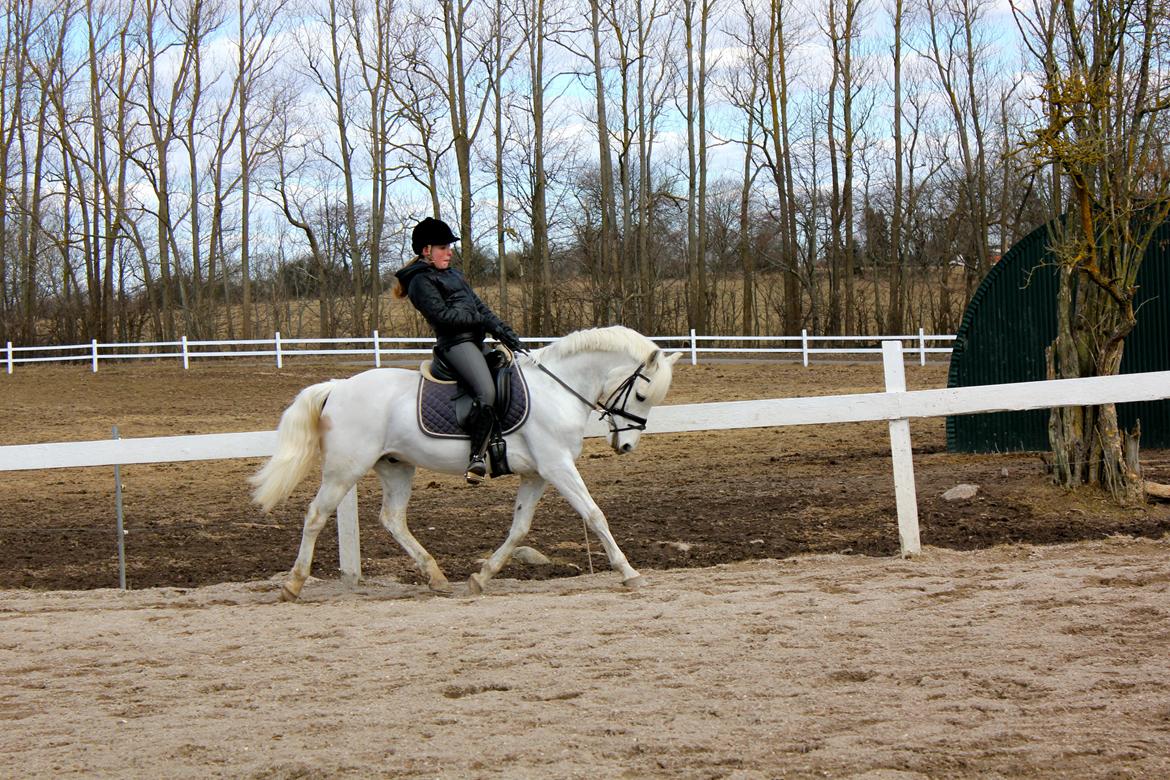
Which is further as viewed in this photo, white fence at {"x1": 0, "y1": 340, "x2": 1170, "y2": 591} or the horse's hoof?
white fence at {"x1": 0, "y1": 340, "x2": 1170, "y2": 591}

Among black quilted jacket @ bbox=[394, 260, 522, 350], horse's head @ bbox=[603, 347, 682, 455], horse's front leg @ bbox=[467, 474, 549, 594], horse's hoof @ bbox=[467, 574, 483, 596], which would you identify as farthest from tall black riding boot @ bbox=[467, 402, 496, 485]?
horse's head @ bbox=[603, 347, 682, 455]

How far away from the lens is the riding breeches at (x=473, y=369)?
7.24 m

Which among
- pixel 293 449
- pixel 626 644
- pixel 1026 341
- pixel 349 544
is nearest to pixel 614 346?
pixel 293 449

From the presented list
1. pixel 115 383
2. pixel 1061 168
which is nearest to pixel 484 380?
pixel 1061 168

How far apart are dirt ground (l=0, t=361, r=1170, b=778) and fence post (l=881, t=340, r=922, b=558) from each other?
0.64 feet

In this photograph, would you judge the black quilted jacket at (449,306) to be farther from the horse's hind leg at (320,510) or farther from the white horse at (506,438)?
the horse's hind leg at (320,510)

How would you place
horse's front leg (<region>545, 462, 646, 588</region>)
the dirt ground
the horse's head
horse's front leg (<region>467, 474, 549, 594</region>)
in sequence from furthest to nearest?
the horse's head → horse's front leg (<region>467, 474, 549, 594</region>) → horse's front leg (<region>545, 462, 646, 588</region>) → the dirt ground

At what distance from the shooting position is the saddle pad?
7320 mm

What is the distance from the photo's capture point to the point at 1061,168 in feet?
32.5

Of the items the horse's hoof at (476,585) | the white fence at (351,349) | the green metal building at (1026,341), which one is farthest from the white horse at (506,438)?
the white fence at (351,349)

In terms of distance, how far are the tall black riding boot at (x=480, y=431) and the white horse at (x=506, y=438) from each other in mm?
103

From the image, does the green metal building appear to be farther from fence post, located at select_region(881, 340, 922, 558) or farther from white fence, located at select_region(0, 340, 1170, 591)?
fence post, located at select_region(881, 340, 922, 558)

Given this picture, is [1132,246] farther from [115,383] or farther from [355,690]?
[115,383]

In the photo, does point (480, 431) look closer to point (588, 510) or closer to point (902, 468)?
point (588, 510)
